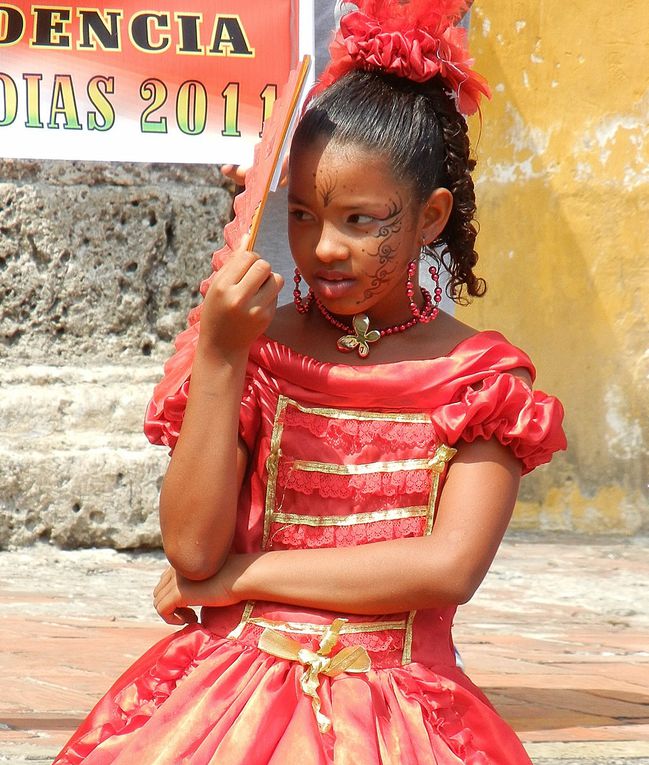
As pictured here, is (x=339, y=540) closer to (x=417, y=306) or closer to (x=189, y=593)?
(x=189, y=593)

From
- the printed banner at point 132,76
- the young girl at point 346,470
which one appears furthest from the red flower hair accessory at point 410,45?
the printed banner at point 132,76

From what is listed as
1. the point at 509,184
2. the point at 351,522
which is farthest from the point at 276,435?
the point at 509,184

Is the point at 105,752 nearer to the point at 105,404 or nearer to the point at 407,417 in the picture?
the point at 407,417

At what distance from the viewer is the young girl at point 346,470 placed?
176 centimetres

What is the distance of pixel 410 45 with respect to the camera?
74.5 inches

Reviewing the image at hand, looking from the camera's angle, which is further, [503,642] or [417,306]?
[503,642]

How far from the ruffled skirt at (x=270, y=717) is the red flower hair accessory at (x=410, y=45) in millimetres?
866

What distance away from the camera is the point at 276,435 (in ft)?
6.25

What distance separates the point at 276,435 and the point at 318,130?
0.45 metres

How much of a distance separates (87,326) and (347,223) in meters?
2.92

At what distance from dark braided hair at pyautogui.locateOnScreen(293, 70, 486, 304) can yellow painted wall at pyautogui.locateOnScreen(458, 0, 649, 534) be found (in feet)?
12.3

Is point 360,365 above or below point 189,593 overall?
above

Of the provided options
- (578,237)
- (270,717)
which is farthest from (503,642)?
(578,237)

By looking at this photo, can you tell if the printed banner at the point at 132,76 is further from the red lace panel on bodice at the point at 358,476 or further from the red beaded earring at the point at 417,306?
the red lace panel on bodice at the point at 358,476
